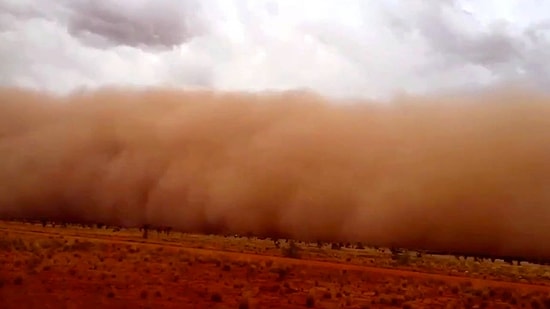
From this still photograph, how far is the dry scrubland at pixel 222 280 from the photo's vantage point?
725cm

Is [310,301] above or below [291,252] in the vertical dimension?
below

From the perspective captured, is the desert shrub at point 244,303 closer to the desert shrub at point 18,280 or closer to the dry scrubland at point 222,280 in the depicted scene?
the dry scrubland at point 222,280

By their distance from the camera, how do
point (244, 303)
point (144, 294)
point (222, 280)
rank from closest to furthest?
1. point (244, 303)
2. point (144, 294)
3. point (222, 280)

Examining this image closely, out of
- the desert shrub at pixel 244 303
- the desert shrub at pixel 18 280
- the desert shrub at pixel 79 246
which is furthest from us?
the desert shrub at pixel 79 246

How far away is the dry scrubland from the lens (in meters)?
7.25

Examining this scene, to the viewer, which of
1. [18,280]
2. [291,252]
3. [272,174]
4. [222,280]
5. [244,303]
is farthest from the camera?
[272,174]

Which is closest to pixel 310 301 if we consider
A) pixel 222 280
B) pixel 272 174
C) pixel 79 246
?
pixel 222 280

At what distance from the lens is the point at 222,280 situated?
7824 millimetres

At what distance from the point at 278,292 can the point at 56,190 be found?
679 centimetres

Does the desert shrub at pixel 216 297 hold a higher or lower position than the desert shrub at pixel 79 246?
lower

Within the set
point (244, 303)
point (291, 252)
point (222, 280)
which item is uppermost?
point (291, 252)

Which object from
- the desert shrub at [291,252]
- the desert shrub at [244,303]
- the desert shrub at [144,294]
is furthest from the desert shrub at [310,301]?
the desert shrub at [291,252]

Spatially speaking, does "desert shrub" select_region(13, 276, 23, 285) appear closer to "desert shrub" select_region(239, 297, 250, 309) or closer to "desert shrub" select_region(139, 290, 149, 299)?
"desert shrub" select_region(139, 290, 149, 299)

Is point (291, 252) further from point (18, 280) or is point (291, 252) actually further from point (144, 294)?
point (18, 280)
